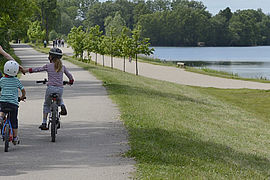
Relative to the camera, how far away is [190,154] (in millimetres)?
8594

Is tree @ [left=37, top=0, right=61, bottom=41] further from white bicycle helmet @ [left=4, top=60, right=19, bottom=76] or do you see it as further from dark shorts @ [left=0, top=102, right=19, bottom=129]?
white bicycle helmet @ [left=4, top=60, right=19, bottom=76]

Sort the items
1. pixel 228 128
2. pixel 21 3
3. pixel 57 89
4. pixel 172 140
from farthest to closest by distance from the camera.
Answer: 1. pixel 21 3
2. pixel 228 128
3. pixel 172 140
4. pixel 57 89

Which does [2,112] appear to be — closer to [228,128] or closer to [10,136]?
[10,136]

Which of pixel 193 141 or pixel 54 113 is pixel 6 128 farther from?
pixel 193 141

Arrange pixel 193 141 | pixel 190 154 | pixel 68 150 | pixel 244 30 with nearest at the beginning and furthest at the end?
pixel 68 150
pixel 190 154
pixel 193 141
pixel 244 30

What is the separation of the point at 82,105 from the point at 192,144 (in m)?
5.53

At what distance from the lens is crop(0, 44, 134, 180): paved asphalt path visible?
6.81 metres

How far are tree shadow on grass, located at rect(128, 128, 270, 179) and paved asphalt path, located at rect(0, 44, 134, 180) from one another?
1.07ft

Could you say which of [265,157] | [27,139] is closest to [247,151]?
[265,157]

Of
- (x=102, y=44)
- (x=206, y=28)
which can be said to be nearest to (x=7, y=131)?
(x=102, y=44)

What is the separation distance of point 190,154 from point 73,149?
6.54ft

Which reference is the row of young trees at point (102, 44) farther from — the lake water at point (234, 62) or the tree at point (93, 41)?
the lake water at point (234, 62)

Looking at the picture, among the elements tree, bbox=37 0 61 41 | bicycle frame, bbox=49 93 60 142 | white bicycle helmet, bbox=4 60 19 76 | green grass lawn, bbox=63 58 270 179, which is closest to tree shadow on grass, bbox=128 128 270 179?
green grass lawn, bbox=63 58 270 179

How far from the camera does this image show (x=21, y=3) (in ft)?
88.1
